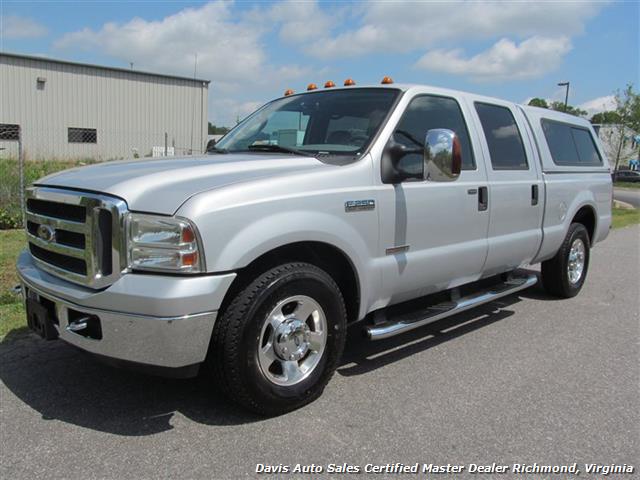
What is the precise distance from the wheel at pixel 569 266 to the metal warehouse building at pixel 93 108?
880 inches

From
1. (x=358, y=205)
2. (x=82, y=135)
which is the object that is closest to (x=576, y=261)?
(x=358, y=205)

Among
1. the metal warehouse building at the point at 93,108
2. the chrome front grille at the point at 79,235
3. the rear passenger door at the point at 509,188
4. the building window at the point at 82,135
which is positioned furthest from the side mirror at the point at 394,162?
the building window at the point at 82,135

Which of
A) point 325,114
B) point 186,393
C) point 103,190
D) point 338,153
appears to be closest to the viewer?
point 103,190

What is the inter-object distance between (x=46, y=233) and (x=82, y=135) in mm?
27817

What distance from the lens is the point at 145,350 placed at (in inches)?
109

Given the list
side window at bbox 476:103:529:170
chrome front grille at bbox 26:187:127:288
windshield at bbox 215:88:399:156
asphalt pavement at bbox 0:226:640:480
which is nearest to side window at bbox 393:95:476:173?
windshield at bbox 215:88:399:156

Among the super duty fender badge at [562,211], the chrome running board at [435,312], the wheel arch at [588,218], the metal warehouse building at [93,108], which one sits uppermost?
the metal warehouse building at [93,108]

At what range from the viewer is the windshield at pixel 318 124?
3.94 m

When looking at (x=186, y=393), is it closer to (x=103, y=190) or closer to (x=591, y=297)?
(x=103, y=190)

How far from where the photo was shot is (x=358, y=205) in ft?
11.6

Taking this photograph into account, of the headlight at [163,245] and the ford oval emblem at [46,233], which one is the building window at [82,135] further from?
the headlight at [163,245]

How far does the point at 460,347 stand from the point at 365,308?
49.8 inches

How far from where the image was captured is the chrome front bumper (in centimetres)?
271

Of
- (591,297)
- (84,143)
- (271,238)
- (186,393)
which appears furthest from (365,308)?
(84,143)
